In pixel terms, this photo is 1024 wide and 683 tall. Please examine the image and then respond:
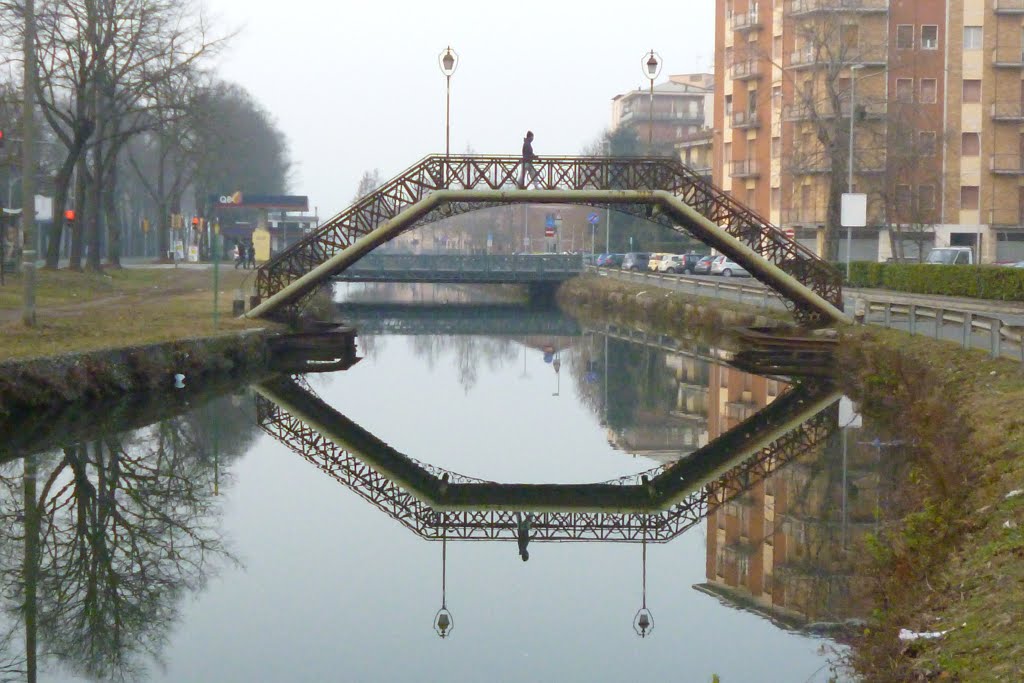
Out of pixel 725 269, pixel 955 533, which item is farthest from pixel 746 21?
pixel 955 533

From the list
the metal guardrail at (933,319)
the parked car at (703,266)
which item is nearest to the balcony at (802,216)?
the parked car at (703,266)

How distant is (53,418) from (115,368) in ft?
8.88

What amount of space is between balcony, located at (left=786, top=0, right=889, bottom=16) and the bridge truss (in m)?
38.7

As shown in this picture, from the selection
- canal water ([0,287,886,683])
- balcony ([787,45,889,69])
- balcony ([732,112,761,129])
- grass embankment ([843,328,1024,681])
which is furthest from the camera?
balcony ([732,112,761,129])

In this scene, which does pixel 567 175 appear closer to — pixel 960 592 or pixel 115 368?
pixel 115 368

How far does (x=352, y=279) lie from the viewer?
6300 centimetres

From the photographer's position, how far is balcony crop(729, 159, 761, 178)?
264ft

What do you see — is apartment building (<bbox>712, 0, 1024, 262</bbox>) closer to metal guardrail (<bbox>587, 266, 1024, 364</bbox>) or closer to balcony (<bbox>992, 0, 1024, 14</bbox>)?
balcony (<bbox>992, 0, 1024, 14</bbox>)

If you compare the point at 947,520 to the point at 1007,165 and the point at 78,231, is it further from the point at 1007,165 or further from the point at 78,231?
the point at 1007,165

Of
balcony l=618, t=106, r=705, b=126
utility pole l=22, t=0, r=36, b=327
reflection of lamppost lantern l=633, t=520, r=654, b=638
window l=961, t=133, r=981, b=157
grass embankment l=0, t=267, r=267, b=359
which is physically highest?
balcony l=618, t=106, r=705, b=126

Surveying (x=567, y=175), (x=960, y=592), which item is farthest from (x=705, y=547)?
(x=567, y=175)

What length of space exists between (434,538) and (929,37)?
62.2m

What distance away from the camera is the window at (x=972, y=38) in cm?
7094

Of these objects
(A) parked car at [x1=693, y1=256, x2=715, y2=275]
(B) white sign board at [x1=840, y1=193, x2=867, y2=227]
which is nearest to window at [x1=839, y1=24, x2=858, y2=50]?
(B) white sign board at [x1=840, y1=193, x2=867, y2=227]
